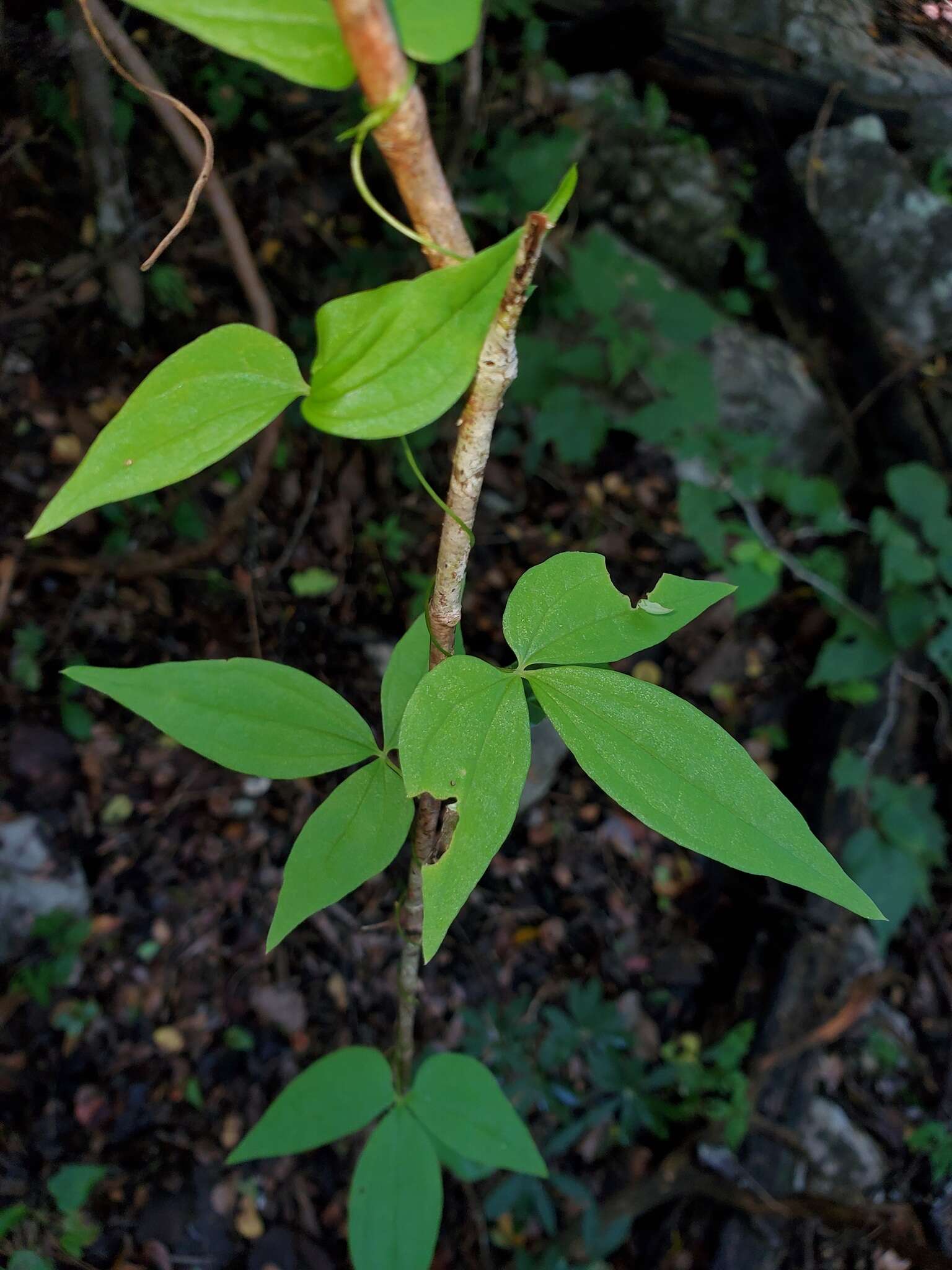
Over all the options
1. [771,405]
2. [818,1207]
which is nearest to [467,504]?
[818,1207]

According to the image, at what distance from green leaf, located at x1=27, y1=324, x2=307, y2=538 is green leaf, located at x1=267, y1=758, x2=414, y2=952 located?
0.38 m

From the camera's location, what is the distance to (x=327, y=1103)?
47.7 inches

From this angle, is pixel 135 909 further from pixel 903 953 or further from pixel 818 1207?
pixel 903 953

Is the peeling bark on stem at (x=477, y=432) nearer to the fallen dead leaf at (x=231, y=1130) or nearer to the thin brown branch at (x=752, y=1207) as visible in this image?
the fallen dead leaf at (x=231, y=1130)

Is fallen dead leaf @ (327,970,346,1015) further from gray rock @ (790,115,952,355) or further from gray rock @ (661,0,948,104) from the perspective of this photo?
gray rock @ (790,115,952,355)

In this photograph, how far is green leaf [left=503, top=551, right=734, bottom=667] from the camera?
0.68m

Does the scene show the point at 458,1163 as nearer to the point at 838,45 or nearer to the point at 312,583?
the point at 312,583

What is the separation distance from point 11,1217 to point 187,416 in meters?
1.67

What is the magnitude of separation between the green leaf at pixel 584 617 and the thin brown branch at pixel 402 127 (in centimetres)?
27

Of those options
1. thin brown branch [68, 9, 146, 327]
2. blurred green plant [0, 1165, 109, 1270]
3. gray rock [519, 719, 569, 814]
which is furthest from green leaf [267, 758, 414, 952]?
thin brown branch [68, 9, 146, 327]

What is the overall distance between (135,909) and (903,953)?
218 cm

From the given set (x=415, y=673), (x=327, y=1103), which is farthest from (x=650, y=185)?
(x=327, y=1103)

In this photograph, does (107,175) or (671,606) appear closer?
Answer: (671,606)

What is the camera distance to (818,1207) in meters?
1.71
